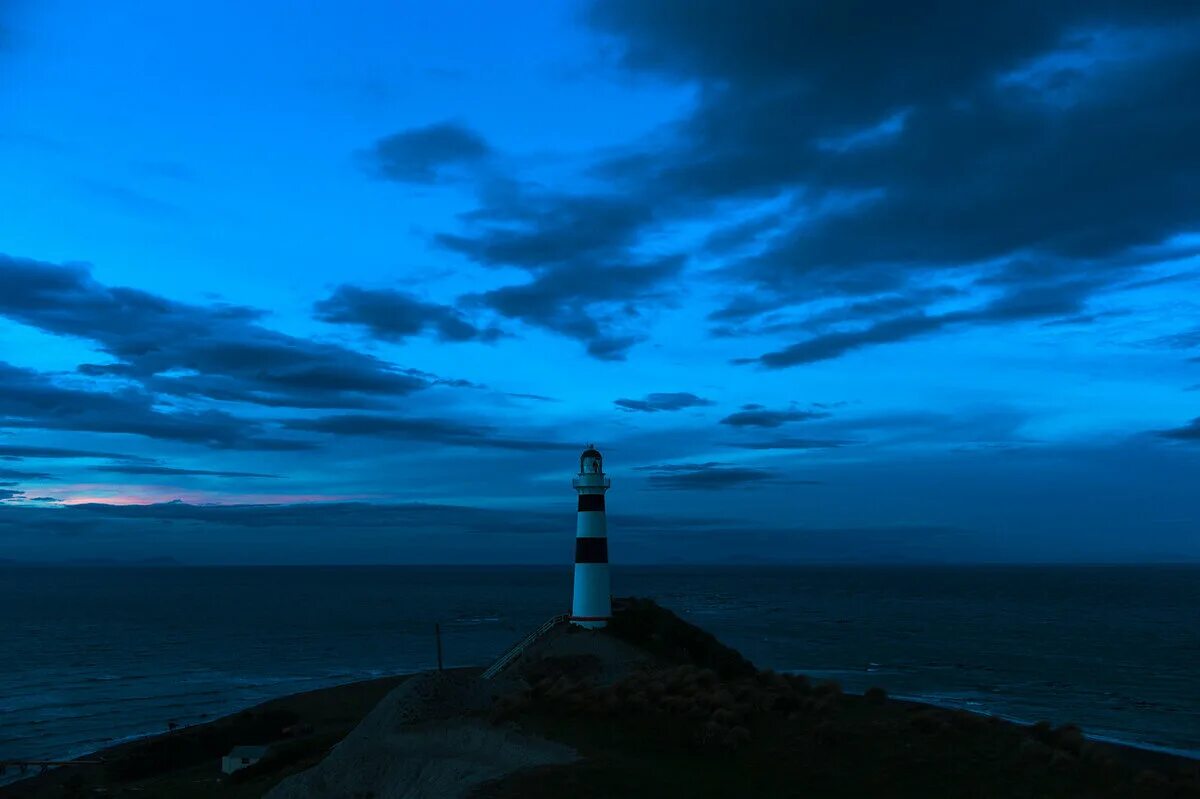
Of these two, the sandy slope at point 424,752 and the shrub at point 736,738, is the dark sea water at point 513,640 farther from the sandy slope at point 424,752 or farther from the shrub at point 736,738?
the sandy slope at point 424,752

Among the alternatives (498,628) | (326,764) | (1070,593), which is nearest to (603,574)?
(326,764)

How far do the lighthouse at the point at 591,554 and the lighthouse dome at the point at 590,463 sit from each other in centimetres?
5

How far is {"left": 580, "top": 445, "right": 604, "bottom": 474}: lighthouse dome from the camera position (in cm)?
4231

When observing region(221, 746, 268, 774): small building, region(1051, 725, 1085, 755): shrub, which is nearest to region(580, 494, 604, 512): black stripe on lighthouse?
region(221, 746, 268, 774): small building

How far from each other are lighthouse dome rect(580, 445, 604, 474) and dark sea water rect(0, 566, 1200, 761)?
25587mm

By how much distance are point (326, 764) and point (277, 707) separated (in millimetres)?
32635

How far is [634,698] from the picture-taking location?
25.6 metres

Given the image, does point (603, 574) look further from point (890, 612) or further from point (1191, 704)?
point (890, 612)

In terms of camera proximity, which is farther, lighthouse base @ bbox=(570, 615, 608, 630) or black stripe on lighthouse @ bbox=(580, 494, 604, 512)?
black stripe on lighthouse @ bbox=(580, 494, 604, 512)

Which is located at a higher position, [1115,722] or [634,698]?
[634,698]

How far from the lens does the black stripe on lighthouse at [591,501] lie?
4188 cm

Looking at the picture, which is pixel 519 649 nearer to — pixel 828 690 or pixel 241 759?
pixel 241 759

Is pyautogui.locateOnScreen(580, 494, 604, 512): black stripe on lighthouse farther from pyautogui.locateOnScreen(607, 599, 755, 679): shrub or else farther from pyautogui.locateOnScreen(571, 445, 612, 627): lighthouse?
pyautogui.locateOnScreen(607, 599, 755, 679): shrub

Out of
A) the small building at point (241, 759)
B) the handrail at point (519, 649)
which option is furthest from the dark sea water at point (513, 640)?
the handrail at point (519, 649)
